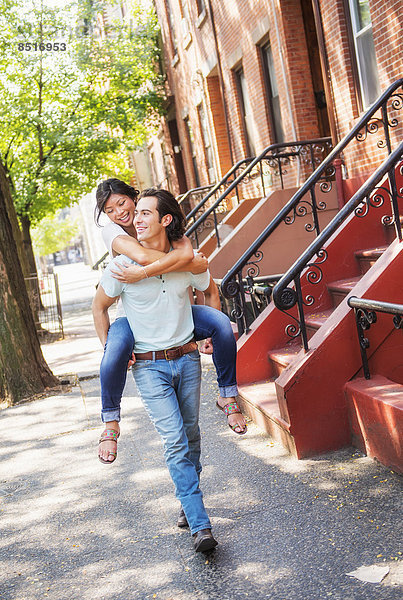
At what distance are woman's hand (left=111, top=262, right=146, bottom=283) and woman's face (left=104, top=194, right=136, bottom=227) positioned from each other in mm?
377

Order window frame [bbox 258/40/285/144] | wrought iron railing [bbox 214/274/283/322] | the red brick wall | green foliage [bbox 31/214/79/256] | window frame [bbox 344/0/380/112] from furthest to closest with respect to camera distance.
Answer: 1. green foliage [bbox 31/214/79/256]
2. window frame [bbox 258/40/285/144]
3. window frame [bbox 344/0/380/112]
4. the red brick wall
5. wrought iron railing [bbox 214/274/283/322]

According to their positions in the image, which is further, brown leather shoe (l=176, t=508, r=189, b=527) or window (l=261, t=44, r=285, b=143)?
window (l=261, t=44, r=285, b=143)

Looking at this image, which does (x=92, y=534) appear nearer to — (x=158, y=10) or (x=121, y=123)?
(x=121, y=123)

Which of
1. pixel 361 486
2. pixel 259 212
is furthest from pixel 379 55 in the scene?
pixel 361 486

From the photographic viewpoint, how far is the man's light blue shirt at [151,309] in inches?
157

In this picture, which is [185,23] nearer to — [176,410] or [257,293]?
[257,293]

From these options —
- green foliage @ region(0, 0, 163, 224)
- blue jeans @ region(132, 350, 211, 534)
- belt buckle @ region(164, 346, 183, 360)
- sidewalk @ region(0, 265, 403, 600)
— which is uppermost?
green foliage @ region(0, 0, 163, 224)

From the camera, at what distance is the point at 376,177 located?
549 centimetres

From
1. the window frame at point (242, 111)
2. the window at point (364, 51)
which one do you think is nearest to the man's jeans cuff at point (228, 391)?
the window at point (364, 51)

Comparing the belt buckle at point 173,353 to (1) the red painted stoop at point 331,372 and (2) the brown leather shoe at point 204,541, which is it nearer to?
(2) the brown leather shoe at point 204,541

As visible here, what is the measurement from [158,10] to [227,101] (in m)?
7.45

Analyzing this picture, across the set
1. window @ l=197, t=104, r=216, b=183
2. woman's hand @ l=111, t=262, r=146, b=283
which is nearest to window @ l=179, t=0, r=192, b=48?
window @ l=197, t=104, r=216, b=183

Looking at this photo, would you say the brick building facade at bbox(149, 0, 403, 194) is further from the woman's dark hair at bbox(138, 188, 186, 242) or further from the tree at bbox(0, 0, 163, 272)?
the woman's dark hair at bbox(138, 188, 186, 242)

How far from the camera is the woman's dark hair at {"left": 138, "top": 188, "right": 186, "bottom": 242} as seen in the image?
157 inches
